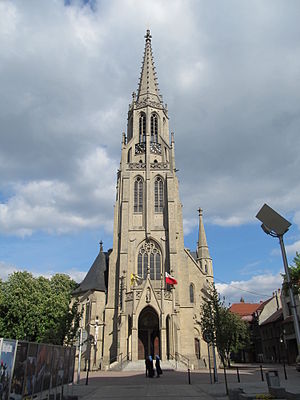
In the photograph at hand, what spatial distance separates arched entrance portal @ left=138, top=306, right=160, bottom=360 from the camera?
110 feet

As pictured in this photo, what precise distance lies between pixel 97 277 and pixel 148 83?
31029 millimetres

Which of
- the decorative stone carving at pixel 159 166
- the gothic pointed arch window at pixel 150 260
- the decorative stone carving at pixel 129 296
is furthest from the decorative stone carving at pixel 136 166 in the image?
the decorative stone carving at pixel 129 296

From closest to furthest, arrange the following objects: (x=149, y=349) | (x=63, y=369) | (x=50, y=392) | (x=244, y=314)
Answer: (x=50, y=392)
(x=63, y=369)
(x=149, y=349)
(x=244, y=314)

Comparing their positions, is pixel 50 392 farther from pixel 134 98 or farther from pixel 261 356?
pixel 261 356

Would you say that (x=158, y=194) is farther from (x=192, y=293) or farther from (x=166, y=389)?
(x=166, y=389)

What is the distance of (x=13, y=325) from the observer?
34750mm

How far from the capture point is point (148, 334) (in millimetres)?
34375

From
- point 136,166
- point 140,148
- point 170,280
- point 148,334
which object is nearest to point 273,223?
point 170,280

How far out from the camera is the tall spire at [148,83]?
51.0 m

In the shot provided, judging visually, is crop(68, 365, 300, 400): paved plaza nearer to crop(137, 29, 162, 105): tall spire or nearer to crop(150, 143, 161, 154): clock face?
crop(150, 143, 161, 154): clock face

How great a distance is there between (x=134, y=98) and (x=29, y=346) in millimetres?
48081

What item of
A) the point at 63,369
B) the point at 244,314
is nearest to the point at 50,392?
the point at 63,369

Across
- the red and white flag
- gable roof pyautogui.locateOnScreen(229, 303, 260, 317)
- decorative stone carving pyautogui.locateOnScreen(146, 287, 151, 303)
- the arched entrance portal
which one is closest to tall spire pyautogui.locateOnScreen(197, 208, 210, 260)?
the red and white flag

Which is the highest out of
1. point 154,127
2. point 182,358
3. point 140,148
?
point 154,127
